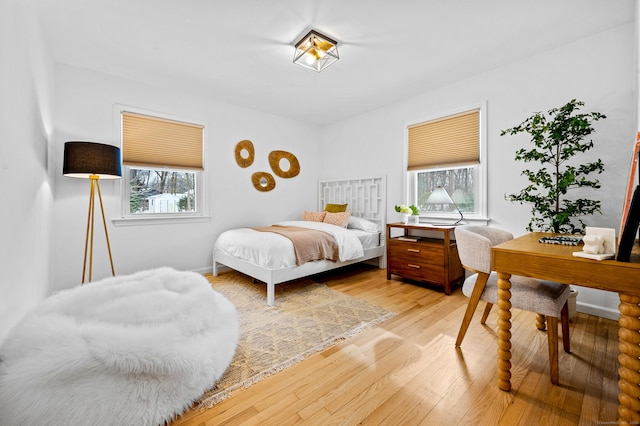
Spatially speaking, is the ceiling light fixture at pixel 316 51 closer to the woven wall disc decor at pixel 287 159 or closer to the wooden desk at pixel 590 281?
the woven wall disc decor at pixel 287 159

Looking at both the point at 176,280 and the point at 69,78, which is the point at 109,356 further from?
the point at 69,78

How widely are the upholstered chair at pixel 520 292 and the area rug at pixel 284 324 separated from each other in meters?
0.85

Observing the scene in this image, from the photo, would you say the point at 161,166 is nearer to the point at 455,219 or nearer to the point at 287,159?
the point at 287,159

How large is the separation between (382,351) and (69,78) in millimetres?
4084

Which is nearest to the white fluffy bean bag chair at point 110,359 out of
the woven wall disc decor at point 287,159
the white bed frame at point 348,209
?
the white bed frame at point 348,209

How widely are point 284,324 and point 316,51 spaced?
251 centimetres

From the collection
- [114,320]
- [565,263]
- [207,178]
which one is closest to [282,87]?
[207,178]

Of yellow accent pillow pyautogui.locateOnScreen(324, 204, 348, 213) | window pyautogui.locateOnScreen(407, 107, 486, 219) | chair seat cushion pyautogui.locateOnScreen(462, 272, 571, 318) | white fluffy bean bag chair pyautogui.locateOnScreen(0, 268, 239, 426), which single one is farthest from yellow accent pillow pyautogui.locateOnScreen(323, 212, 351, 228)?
white fluffy bean bag chair pyautogui.locateOnScreen(0, 268, 239, 426)

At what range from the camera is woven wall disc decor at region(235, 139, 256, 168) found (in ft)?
13.4

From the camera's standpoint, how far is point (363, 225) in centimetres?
394

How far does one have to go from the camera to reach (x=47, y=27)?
2287 mm

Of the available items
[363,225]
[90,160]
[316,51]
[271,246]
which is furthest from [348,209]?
[90,160]

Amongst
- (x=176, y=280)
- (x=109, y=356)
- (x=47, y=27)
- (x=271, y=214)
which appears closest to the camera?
(x=109, y=356)

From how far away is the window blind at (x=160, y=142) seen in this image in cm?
323
